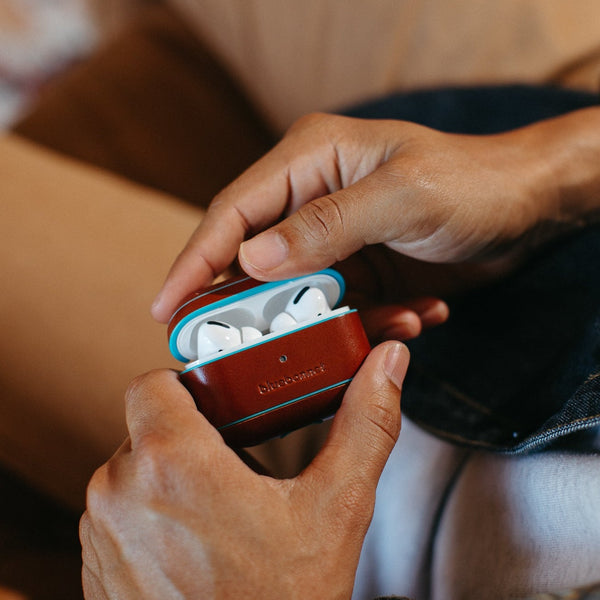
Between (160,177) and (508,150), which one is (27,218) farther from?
(508,150)

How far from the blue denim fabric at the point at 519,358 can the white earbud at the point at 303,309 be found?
0.59 ft

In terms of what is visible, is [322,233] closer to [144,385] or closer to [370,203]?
[370,203]

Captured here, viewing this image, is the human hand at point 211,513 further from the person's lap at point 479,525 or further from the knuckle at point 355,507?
the person's lap at point 479,525

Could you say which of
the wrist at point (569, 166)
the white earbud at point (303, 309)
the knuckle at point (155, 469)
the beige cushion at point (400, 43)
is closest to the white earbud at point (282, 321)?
Result: the white earbud at point (303, 309)

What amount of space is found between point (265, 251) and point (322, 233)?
5cm

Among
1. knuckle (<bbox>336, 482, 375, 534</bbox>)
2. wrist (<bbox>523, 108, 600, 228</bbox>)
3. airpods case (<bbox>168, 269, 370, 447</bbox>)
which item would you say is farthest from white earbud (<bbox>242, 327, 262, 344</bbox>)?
wrist (<bbox>523, 108, 600, 228</bbox>)

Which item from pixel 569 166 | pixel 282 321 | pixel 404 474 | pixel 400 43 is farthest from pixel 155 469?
pixel 400 43

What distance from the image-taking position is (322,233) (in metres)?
0.45

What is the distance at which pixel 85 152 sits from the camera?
896 millimetres

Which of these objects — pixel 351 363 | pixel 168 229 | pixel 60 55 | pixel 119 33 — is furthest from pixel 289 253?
pixel 60 55

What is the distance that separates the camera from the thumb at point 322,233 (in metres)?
0.44

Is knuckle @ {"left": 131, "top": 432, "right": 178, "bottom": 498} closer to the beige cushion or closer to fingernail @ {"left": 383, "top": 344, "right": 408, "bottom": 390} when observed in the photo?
fingernail @ {"left": 383, "top": 344, "right": 408, "bottom": 390}

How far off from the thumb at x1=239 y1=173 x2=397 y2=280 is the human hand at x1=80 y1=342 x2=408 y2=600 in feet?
0.37

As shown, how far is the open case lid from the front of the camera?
0.43m
